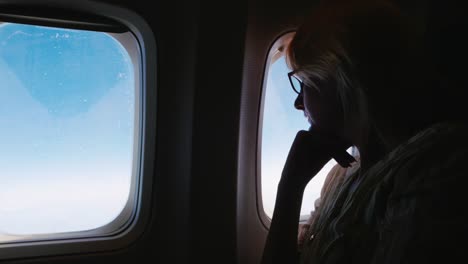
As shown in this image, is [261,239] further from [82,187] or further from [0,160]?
[0,160]

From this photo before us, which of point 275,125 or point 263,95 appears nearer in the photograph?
point 263,95

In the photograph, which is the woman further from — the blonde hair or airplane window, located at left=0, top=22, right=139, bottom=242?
airplane window, located at left=0, top=22, right=139, bottom=242

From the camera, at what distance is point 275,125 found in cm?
157

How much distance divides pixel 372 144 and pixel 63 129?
96 centimetres

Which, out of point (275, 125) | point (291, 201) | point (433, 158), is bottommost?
point (291, 201)

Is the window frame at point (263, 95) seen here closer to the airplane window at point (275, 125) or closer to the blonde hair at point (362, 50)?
the airplane window at point (275, 125)

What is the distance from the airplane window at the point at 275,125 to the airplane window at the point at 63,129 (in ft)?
1.51

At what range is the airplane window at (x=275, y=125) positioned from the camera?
154cm

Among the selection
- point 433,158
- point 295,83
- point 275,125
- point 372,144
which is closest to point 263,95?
point 275,125

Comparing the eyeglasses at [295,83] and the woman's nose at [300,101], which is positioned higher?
the eyeglasses at [295,83]

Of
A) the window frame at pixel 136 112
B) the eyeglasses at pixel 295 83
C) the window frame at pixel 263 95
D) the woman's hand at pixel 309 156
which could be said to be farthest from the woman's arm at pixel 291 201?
the window frame at pixel 136 112

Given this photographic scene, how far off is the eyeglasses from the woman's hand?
111mm

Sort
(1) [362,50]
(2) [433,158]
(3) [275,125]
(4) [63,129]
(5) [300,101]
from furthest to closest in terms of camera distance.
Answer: (3) [275,125] → (4) [63,129] → (5) [300,101] → (1) [362,50] → (2) [433,158]

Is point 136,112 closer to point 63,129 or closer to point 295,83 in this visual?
point 63,129
